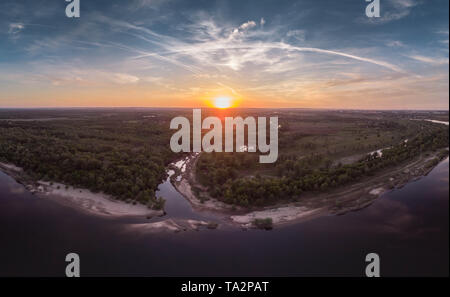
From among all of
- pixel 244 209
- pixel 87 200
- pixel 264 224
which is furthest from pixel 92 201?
pixel 264 224

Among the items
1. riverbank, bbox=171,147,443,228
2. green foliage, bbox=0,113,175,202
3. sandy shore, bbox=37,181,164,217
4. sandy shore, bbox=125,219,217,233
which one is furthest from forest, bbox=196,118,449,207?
sandy shore, bbox=37,181,164,217

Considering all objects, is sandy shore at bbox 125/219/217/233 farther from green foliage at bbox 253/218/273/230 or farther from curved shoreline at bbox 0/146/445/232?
green foliage at bbox 253/218/273/230

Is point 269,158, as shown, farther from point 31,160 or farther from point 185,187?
point 31,160

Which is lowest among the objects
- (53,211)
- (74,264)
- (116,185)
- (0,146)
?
(74,264)

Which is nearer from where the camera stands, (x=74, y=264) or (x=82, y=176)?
(x=74, y=264)

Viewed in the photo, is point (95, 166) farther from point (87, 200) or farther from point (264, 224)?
point (264, 224)

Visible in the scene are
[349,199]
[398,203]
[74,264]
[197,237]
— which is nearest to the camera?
[74,264]

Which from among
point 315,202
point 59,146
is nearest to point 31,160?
point 59,146

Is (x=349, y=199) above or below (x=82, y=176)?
below
